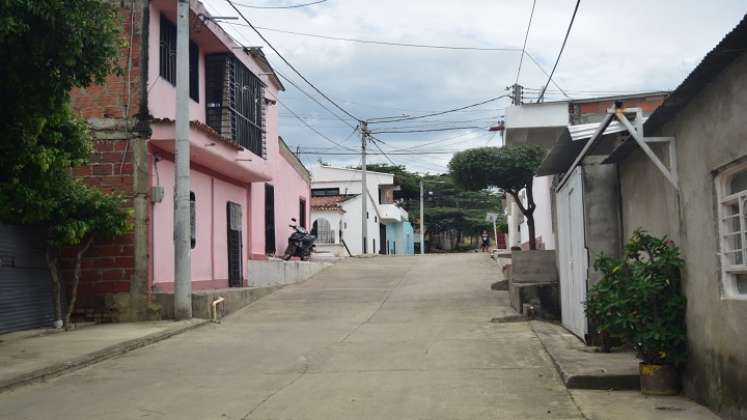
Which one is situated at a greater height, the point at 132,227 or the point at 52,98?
the point at 52,98

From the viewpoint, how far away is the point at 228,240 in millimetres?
18766

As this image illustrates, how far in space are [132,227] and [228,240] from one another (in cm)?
527

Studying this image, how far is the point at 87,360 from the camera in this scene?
1002cm

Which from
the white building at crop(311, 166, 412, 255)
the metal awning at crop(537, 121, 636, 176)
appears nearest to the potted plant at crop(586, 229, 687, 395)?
the metal awning at crop(537, 121, 636, 176)

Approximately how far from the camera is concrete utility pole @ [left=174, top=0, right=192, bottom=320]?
1338cm

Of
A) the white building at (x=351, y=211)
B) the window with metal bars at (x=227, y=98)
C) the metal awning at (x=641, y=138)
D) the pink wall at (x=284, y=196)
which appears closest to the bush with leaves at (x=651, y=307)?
the metal awning at (x=641, y=138)

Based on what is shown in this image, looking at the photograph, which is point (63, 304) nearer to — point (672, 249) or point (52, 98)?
point (52, 98)

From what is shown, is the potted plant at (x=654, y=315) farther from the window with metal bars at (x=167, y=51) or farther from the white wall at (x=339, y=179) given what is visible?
the white wall at (x=339, y=179)

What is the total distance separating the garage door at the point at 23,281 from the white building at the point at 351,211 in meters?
23.0

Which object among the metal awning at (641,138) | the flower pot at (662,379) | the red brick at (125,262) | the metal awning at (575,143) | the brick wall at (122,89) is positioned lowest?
the flower pot at (662,379)

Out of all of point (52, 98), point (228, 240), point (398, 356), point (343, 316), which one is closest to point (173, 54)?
point (228, 240)

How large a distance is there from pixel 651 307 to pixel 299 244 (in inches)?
676

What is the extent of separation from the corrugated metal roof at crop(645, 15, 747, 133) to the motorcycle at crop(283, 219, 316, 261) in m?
17.1

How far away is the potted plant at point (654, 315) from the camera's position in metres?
7.03
